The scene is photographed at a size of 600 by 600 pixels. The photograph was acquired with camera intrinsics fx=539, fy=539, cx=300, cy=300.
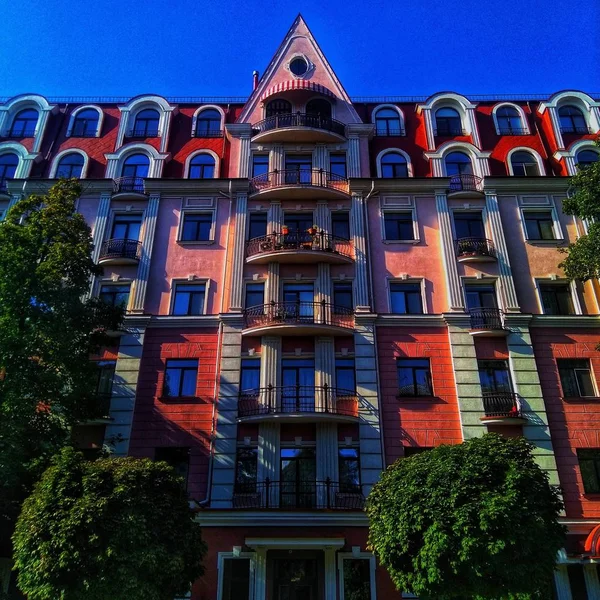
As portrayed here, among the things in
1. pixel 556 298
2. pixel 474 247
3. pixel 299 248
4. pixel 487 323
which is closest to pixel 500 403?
pixel 487 323

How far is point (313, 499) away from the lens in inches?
809

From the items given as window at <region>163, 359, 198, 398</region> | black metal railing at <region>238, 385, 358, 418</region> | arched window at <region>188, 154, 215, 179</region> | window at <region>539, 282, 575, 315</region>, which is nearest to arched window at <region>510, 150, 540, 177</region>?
window at <region>539, 282, 575, 315</region>

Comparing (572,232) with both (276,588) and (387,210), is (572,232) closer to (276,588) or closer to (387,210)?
(387,210)

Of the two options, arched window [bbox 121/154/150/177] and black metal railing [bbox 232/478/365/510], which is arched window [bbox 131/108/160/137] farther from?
black metal railing [bbox 232/478/365/510]

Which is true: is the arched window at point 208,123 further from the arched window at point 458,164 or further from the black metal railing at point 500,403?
the black metal railing at point 500,403

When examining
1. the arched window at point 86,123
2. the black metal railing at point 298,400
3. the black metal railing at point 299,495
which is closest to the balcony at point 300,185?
the black metal railing at point 298,400

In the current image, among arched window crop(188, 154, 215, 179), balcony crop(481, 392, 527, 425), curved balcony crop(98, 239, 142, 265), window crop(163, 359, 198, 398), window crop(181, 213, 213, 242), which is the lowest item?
balcony crop(481, 392, 527, 425)

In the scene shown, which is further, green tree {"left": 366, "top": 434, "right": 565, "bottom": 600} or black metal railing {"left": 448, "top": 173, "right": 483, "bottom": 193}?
black metal railing {"left": 448, "top": 173, "right": 483, "bottom": 193}

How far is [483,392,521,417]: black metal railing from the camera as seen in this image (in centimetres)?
2194

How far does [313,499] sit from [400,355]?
22.8 ft

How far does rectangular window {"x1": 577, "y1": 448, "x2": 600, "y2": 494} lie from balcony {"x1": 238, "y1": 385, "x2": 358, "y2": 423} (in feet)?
29.7

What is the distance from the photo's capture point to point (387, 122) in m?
29.7

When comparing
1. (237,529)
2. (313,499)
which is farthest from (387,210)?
(237,529)

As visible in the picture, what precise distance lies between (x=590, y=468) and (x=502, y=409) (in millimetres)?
3896
